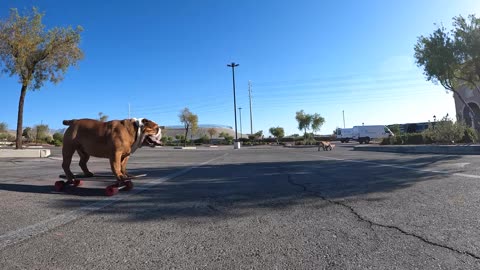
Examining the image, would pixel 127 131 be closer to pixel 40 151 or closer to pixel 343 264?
pixel 343 264

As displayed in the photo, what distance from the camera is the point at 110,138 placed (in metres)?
5.44

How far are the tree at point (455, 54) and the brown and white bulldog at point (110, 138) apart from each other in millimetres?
19398

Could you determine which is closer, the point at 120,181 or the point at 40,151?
the point at 120,181

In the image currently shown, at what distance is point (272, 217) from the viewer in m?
3.83

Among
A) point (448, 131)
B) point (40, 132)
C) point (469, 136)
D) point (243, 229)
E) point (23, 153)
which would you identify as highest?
point (40, 132)

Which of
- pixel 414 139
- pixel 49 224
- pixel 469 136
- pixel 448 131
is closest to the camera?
pixel 49 224

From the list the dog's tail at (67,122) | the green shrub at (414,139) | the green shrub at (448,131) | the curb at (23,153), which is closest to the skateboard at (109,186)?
the dog's tail at (67,122)

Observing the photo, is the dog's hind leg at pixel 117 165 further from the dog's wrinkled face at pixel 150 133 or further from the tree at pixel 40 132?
the tree at pixel 40 132

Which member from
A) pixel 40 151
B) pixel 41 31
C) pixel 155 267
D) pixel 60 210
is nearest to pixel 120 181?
pixel 60 210

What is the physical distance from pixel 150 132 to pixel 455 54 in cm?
2026

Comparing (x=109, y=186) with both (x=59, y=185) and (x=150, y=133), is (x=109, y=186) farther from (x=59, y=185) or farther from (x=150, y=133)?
(x=150, y=133)

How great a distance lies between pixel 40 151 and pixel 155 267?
20942 millimetres

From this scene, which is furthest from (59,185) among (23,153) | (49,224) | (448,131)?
(448,131)

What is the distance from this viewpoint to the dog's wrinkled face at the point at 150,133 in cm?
581
